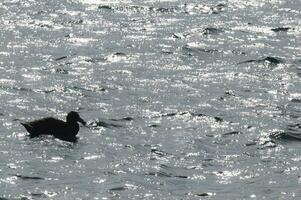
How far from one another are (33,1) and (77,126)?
24614 mm

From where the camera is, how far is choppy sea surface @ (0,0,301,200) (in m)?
21.0

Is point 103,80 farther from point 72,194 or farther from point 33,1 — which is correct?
point 33,1

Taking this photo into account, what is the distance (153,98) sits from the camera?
29.4 m

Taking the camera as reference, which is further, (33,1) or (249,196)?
(33,1)

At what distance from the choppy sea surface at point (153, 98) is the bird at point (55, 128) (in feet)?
0.87

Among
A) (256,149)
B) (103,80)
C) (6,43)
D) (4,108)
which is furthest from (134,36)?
(256,149)

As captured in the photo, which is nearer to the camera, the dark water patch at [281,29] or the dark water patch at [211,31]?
the dark water patch at [211,31]

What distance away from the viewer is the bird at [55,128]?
24.5 metres

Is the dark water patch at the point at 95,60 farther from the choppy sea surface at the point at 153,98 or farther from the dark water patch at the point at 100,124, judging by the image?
the dark water patch at the point at 100,124

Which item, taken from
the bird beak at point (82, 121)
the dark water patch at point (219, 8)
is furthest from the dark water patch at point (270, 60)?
the dark water patch at point (219, 8)

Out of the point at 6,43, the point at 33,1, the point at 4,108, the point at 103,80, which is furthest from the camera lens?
the point at 33,1

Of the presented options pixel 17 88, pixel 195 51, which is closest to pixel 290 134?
pixel 17 88

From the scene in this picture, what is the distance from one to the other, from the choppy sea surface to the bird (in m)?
0.26

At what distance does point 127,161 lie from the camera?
2252cm
